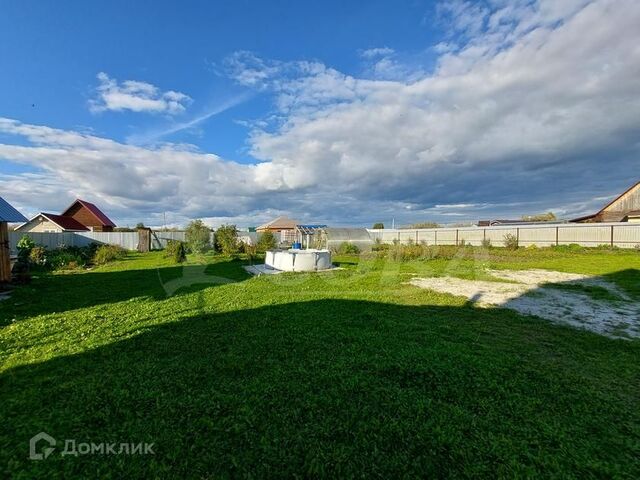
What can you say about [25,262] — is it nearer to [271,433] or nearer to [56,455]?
[56,455]

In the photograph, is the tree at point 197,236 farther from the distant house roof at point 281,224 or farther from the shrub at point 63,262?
the distant house roof at point 281,224

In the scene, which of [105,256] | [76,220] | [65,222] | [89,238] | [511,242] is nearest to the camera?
[105,256]

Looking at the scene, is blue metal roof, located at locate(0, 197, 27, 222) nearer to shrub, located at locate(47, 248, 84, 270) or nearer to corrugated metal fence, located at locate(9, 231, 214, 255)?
shrub, located at locate(47, 248, 84, 270)

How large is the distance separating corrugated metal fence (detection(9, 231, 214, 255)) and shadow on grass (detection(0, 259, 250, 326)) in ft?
31.3

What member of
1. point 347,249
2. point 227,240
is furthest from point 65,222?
point 347,249

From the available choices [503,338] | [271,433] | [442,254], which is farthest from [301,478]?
[442,254]

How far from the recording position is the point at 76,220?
91.1 feet

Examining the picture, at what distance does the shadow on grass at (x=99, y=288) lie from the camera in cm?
622

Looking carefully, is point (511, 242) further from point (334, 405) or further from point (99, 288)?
point (99, 288)

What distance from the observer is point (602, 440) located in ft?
7.57

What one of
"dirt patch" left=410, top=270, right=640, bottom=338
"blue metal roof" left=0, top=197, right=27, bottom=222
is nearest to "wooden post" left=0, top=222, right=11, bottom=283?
"blue metal roof" left=0, top=197, right=27, bottom=222

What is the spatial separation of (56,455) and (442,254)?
18.3 m

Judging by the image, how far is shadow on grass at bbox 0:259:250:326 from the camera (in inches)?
245

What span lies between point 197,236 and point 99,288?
10042mm
